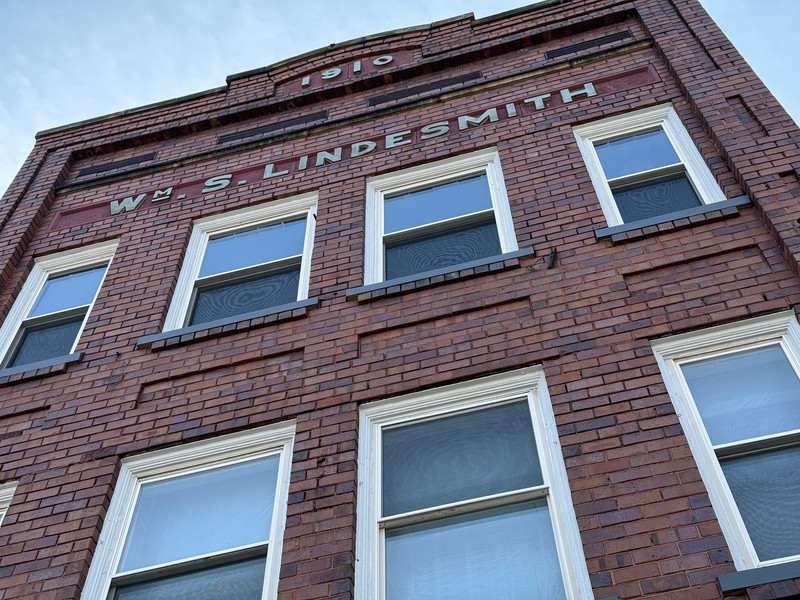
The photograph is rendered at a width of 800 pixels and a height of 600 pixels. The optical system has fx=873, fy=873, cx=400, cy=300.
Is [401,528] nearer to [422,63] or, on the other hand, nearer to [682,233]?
[682,233]

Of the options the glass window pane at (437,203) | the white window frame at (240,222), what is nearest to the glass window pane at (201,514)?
the white window frame at (240,222)

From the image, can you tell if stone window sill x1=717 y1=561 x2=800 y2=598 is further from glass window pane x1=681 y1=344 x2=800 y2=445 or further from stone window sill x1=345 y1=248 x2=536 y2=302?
stone window sill x1=345 y1=248 x2=536 y2=302

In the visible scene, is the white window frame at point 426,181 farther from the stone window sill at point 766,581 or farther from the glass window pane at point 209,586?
the stone window sill at point 766,581

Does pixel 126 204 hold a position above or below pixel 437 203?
above

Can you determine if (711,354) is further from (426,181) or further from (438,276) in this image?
(426,181)

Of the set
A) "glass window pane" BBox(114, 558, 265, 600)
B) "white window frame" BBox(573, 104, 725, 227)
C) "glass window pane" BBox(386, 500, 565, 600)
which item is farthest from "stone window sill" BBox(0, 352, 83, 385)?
"white window frame" BBox(573, 104, 725, 227)

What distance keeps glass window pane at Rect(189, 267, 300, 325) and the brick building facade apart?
36mm

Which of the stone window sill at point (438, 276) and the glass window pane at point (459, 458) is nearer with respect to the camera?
the glass window pane at point (459, 458)

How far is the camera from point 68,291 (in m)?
9.80

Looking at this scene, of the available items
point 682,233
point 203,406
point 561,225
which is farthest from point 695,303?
point 203,406

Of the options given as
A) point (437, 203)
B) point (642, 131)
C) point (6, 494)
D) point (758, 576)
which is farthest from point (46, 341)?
point (758, 576)

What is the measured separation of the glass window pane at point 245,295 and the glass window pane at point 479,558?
349cm

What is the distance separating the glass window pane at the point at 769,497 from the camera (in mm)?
5266

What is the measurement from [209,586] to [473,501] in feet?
6.36
